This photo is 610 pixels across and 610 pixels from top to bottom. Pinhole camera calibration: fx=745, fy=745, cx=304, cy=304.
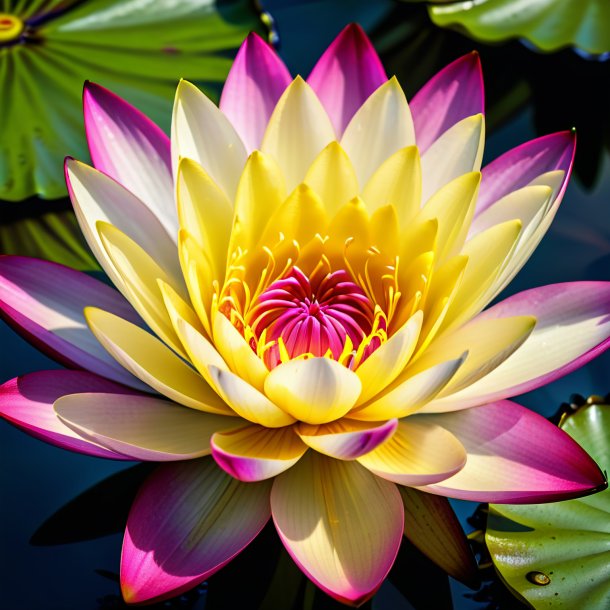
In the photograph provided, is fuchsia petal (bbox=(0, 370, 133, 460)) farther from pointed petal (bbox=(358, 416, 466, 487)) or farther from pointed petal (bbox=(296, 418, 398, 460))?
pointed petal (bbox=(358, 416, 466, 487))

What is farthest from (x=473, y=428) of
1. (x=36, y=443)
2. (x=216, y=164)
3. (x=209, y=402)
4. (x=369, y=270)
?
(x=36, y=443)

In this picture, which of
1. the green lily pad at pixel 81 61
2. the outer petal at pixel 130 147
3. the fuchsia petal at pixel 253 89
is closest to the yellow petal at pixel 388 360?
the outer petal at pixel 130 147

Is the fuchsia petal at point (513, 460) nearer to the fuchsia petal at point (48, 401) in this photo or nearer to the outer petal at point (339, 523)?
the outer petal at point (339, 523)

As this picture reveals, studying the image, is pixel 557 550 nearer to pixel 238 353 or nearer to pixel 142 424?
pixel 238 353

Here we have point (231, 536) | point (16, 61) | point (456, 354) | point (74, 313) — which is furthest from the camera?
point (16, 61)

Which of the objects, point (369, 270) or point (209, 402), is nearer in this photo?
point (209, 402)

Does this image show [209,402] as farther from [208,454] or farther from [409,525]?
[409,525]

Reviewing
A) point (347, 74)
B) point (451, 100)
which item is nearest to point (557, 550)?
point (451, 100)
